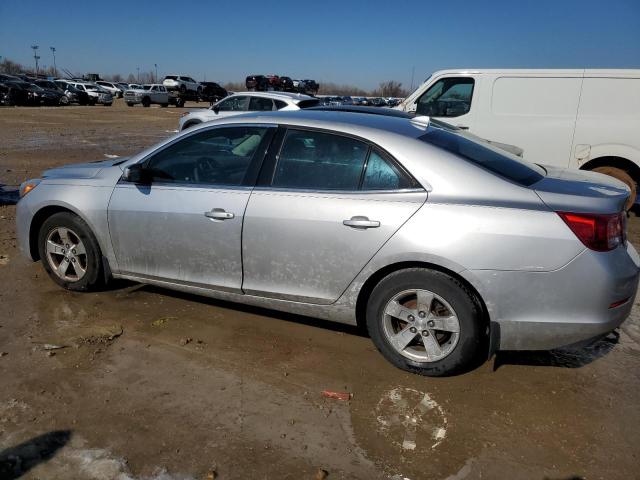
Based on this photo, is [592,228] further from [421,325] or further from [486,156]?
[421,325]

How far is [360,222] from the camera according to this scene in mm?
3182

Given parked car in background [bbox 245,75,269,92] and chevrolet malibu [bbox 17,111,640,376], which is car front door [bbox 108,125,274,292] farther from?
parked car in background [bbox 245,75,269,92]

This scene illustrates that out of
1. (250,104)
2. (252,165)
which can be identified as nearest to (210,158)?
(252,165)

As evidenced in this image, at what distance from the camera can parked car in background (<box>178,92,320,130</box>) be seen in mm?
12875

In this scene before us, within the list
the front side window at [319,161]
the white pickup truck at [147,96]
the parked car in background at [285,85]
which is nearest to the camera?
Answer: the front side window at [319,161]

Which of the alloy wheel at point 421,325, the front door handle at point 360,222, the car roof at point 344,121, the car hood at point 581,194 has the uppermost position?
the car roof at point 344,121

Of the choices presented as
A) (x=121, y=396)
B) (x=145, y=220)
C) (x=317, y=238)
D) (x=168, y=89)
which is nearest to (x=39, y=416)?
(x=121, y=396)

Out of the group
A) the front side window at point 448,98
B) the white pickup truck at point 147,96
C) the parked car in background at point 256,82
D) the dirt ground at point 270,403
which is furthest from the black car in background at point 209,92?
the dirt ground at point 270,403

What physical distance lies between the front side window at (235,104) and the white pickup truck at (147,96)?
98.5ft

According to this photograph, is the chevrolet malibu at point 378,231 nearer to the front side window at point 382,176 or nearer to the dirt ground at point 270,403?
the front side window at point 382,176

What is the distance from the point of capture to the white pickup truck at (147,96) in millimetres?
41594

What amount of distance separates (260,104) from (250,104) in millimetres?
352

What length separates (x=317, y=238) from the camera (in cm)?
331

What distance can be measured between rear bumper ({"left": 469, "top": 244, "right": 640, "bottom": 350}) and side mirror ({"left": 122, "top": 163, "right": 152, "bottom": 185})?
247 centimetres
